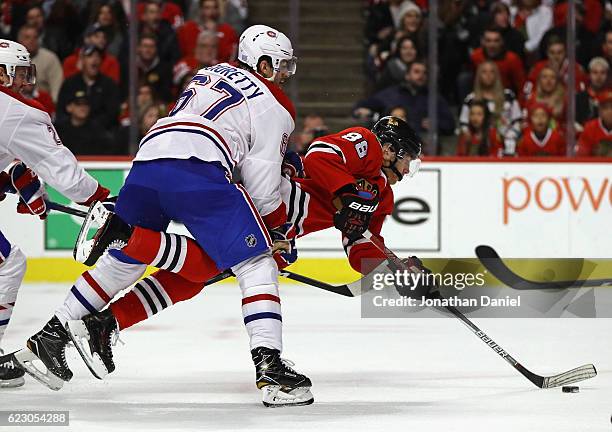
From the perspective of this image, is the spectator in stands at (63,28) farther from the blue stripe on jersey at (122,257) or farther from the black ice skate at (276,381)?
the black ice skate at (276,381)

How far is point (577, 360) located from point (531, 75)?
2.98 m

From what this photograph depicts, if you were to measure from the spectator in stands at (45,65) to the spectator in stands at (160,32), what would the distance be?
0.55 metres

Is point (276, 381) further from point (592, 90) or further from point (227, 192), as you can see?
point (592, 90)

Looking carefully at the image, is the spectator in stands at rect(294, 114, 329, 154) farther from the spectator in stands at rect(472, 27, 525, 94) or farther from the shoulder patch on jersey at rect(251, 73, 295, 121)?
the shoulder patch on jersey at rect(251, 73, 295, 121)

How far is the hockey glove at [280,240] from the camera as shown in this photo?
3704 millimetres

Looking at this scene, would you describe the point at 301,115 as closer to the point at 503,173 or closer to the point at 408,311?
the point at 503,173

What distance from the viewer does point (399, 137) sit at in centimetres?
411

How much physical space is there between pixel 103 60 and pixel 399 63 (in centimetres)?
172

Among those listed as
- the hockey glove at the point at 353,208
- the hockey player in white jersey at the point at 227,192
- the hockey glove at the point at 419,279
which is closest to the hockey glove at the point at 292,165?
the hockey glove at the point at 353,208

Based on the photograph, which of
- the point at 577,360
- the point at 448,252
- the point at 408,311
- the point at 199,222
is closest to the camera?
the point at 199,222

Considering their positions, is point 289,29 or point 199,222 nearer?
point 199,222

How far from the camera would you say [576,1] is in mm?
6930

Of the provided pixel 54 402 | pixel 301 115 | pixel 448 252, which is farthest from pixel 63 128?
pixel 54 402

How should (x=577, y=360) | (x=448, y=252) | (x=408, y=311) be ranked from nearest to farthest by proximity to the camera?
(x=577, y=360), (x=408, y=311), (x=448, y=252)
